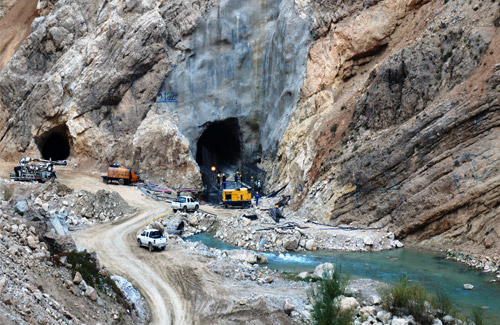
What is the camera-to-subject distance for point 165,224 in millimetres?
30391

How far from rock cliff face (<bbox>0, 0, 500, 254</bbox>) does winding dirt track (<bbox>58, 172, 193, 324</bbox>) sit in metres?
12.4

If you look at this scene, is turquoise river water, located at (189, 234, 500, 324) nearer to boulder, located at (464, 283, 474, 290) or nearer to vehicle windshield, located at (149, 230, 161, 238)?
boulder, located at (464, 283, 474, 290)

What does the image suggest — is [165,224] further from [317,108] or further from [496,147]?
[496,147]

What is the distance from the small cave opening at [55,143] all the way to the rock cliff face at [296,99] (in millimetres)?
289

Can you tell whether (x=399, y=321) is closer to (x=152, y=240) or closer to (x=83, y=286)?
(x=83, y=286)

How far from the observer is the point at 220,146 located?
58.2 m

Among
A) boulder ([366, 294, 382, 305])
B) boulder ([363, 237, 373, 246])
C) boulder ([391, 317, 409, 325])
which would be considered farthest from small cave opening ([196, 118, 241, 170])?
boulder ([391, 317, 409, 325])

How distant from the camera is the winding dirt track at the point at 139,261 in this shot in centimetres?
1572

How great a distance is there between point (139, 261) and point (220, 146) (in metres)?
38.1

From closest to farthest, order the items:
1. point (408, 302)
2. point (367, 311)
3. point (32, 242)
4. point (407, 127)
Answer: point (32, 242) < point (408, 302) < point (367, 311) < point (407, 127)

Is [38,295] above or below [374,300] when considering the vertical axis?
below

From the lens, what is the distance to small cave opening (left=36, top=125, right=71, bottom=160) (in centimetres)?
5019

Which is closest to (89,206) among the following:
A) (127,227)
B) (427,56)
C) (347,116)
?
(127,227)

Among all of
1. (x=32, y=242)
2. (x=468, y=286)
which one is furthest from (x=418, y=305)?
(x=32, y=242)
